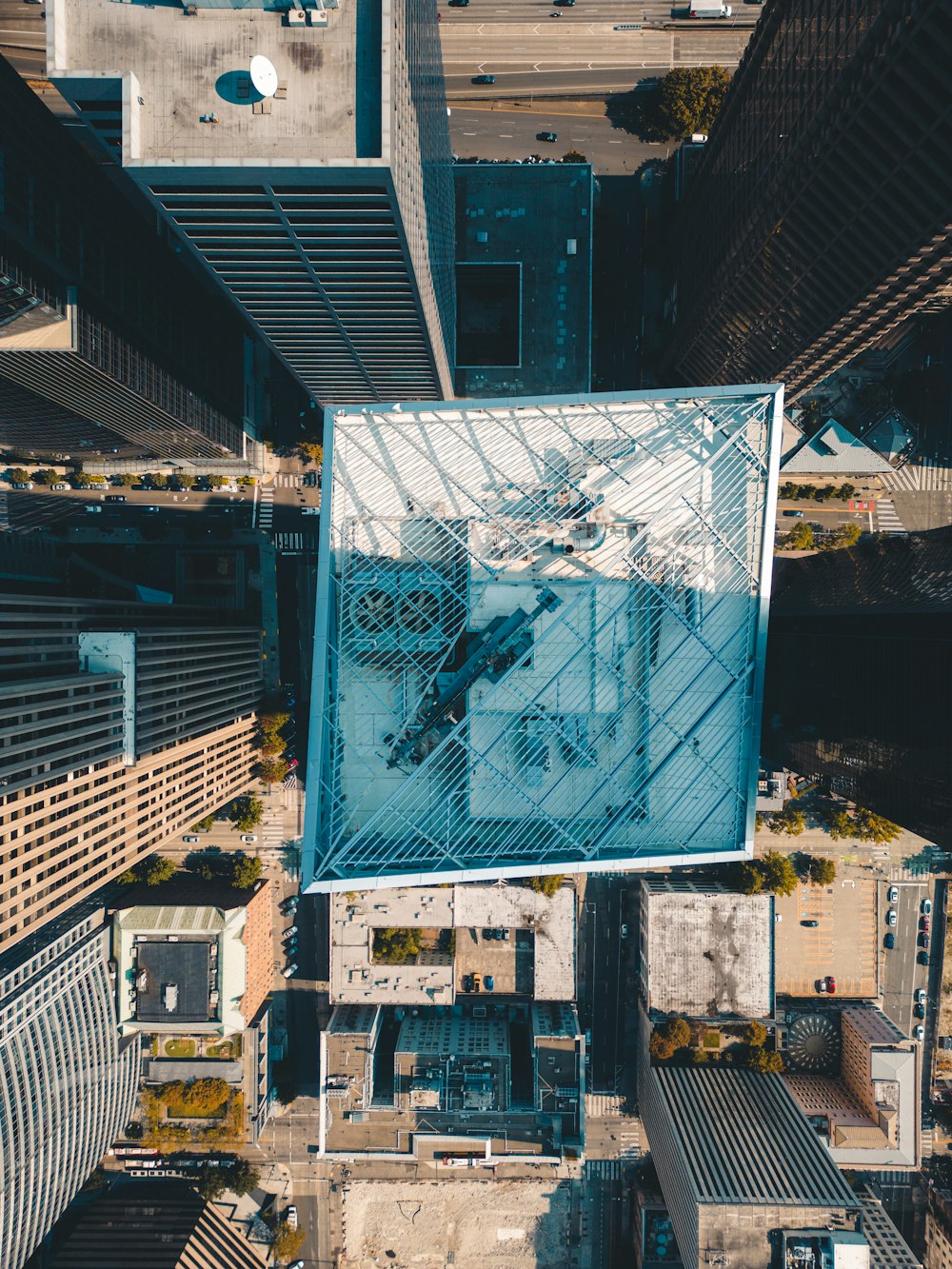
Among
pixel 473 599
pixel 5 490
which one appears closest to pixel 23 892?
pixel 473 599

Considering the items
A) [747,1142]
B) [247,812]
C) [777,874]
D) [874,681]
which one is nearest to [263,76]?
[874,681]

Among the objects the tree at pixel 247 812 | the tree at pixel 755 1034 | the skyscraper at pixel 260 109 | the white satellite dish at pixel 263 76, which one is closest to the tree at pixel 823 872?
the tree at pixel 755 1034

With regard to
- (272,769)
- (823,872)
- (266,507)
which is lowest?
(823,872)

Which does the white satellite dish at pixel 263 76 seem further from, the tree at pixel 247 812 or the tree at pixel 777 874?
the tree at pixel 777 874

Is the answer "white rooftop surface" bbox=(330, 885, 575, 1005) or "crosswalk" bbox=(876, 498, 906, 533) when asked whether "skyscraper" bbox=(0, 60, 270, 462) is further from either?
"crosswalk" bbox=(876, 498, 906, 533)

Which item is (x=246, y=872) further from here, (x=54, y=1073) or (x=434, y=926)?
(x=54, y=1073)
